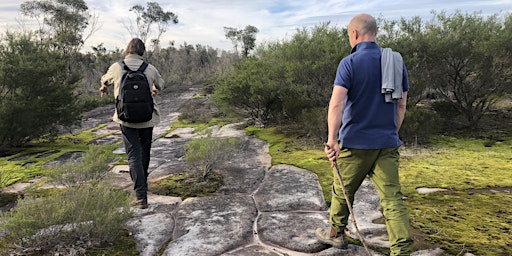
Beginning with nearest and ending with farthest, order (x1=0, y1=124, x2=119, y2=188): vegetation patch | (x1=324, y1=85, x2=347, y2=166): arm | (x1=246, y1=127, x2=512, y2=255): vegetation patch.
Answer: (x1=324, y1=85, x2=347, y2=166): arm → (x1=246, y1=127, x2=512, y2=255): vegetation patch → (x1=0, y1=124, x2=119, y2=188): vegetation patch

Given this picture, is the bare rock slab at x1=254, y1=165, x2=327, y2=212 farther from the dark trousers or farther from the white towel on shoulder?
the white towel on shoulder

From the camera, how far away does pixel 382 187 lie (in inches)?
97.0

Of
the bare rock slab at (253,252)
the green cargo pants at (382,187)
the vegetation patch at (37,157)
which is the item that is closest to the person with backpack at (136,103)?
the vegetation patch at (37,157)

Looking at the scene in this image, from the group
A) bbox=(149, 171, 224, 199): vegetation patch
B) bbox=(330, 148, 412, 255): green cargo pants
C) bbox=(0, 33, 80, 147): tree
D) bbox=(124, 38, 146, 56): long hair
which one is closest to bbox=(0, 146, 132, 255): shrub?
bbox=(149, 171, 224, 199): vegetation patch

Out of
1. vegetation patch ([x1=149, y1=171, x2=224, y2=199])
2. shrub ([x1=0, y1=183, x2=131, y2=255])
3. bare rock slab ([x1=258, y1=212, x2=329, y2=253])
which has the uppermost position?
shrub ([x1=0, y1=183, x2=131, y2=255])

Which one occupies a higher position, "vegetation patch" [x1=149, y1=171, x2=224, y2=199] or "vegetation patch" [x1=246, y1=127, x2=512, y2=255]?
"vegetation patch" [x1=149, y1=171, x2=224, y2=199]

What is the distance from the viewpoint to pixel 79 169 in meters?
3.69

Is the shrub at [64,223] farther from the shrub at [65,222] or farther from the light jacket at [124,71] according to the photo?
the light jacket at [124,71]

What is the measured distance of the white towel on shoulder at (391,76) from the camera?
7.90ft

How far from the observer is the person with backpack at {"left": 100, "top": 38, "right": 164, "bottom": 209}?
347 centimetres

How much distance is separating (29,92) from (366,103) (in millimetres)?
6831

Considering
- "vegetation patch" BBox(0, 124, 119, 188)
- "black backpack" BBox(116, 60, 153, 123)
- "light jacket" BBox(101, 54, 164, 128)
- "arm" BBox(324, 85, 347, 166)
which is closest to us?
"arm" BBox(324, 85, 347, 166)

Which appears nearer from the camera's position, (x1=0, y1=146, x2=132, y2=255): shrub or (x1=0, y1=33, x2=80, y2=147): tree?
(x1=0, y1=146, x2=132, y2=255): shrub

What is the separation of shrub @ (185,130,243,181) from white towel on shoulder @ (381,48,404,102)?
2.57 m
